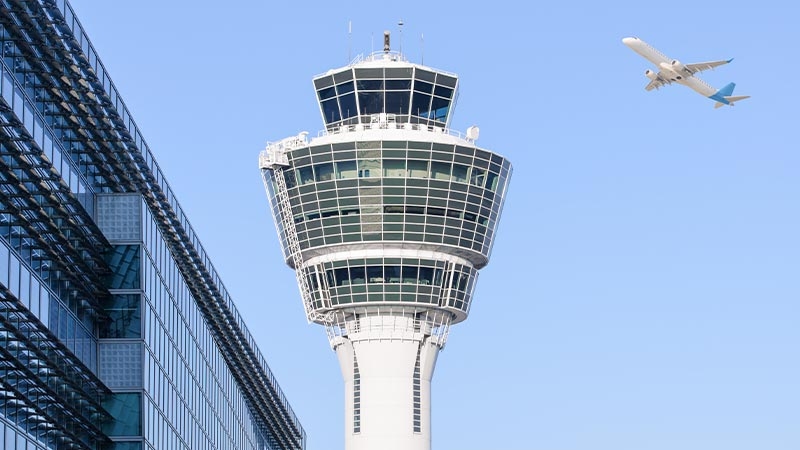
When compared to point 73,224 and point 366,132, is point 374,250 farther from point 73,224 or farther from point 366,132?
point 73,224

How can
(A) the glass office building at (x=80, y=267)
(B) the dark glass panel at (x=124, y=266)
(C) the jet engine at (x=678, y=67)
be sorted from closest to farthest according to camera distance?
(A) the glass office building at (x=80, y=267), (B) the dark glass panel at (x=124, y=266), (C) the jet engine at (x=678, y=67)

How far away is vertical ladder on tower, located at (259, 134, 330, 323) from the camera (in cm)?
17238

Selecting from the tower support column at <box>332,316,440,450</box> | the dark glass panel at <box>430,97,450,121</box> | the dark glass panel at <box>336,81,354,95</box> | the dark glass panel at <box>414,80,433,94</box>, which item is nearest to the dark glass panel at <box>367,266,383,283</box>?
the tower support column at <box>332,316,440,450</box>

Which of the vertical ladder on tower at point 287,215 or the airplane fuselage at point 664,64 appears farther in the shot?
the vertical ladder on tower at point 287,215

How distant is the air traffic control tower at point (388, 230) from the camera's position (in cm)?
17038

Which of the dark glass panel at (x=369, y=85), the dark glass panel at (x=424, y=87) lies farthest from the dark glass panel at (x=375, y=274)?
the dark glass panel at (x=424, y=87)

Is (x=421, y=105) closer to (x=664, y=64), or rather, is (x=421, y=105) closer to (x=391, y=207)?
(x=391, y=207)

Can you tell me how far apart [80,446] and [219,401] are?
4049 cm

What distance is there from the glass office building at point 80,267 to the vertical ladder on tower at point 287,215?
218 feet

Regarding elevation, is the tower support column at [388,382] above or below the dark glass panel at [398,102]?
below

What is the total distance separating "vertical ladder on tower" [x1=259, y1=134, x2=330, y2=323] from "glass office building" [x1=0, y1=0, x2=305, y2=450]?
218ft

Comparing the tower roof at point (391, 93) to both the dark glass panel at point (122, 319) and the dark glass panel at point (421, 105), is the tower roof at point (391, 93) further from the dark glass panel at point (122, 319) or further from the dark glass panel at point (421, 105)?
the dark glass panel at point (122, 319)

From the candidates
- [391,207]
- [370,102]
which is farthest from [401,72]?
[391,207]

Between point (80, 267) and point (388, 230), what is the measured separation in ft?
298
